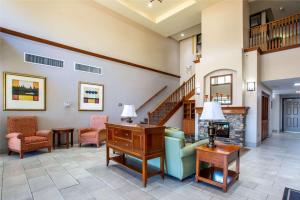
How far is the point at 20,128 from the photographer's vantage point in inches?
190

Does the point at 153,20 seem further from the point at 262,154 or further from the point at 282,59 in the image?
the point at 262,154

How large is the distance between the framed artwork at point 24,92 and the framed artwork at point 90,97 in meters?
1.20

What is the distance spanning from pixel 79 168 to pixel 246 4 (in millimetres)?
8069

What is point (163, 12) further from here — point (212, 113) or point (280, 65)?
point (212, 113)

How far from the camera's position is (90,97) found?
652 centimetres

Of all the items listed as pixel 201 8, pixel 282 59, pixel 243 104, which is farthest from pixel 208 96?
pixel 201 8

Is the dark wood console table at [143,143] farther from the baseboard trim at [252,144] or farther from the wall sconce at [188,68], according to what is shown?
the wall sconce at [188,68]

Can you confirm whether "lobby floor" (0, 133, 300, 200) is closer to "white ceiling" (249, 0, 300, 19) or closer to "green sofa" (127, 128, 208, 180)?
"green sofa" (127, 128, 208, 180)

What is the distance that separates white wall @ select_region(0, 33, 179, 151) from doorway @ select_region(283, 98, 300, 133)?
346 inches

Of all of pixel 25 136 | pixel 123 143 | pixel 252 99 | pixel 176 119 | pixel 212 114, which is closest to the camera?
pixel 212 114

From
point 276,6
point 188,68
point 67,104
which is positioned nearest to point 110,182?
point 67,104

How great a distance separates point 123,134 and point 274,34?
23.9ft

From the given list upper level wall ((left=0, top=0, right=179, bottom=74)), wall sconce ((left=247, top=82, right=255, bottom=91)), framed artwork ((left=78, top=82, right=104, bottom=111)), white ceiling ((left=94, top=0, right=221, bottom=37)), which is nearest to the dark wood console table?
framed artwork ((left=78, top=82, right=104, bottom=111))

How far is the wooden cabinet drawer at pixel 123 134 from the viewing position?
10.5 ft
